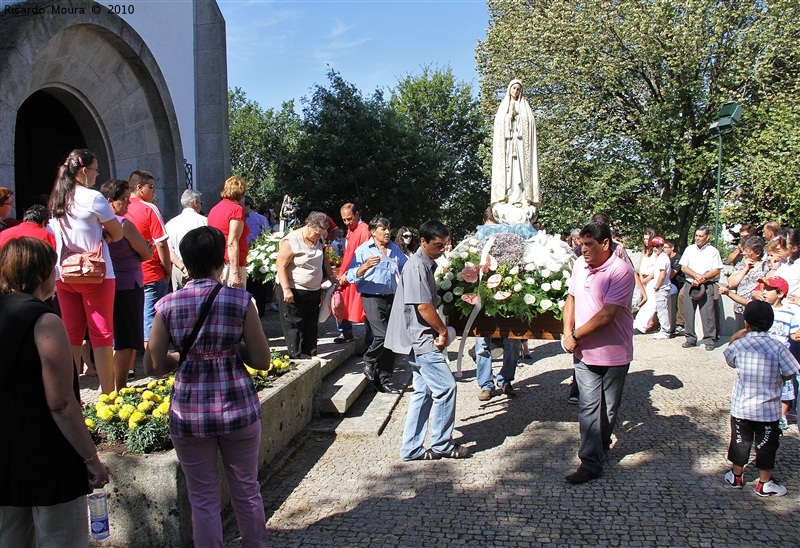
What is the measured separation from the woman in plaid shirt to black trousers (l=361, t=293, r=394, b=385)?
378 centimetres

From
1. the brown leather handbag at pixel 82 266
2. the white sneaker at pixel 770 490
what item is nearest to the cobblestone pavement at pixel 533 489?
the white sneaker at pixel 770 490

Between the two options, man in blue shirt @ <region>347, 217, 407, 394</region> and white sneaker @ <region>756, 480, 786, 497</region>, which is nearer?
white sneaker @ <region>756, 480, 786, 497</region>

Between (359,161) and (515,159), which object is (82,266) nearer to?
(515,159)

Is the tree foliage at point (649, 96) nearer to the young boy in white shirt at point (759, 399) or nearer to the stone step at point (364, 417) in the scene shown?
the young boy in white shirt at point (759, 399)

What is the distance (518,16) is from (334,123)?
787 centimetres

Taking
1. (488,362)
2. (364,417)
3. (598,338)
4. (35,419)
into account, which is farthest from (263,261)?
(35,419)

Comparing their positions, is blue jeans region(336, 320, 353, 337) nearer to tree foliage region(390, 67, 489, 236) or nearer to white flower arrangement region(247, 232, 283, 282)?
white flower arrangement region(247, 232, 283, 282)

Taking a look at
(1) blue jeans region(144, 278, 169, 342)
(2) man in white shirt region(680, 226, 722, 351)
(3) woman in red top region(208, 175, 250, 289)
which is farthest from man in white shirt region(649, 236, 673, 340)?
(1) blue jeans region(144, 278, 169, 342)

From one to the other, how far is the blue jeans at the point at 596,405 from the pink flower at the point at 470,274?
3.90 ft

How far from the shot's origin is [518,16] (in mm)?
23250

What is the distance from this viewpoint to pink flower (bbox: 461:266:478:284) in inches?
218

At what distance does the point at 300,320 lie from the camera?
6.58 m

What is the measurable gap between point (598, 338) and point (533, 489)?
3.94 ft

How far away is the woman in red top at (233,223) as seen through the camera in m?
6.32
